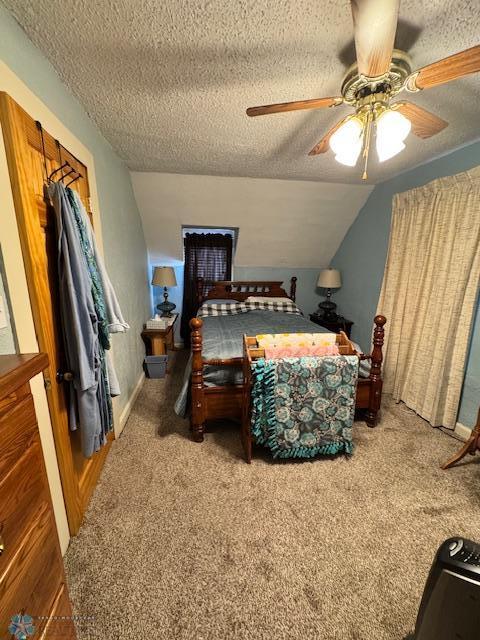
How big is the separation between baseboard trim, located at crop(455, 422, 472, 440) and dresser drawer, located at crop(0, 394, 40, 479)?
2.86 metres

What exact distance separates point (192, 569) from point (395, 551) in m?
1.02

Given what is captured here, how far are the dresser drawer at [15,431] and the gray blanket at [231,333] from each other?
143cm

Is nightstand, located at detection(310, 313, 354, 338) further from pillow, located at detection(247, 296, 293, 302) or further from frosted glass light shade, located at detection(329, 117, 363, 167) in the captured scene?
frosted glass light shade, located at detection(329, 117, 363, 167)

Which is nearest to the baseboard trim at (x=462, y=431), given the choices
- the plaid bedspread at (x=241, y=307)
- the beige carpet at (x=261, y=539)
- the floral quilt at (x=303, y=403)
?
the beige carpet at (x=261, y=539)

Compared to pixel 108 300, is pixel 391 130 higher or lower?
higher

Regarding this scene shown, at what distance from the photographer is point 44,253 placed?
1.16 metres

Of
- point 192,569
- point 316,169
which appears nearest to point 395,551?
point 192,569

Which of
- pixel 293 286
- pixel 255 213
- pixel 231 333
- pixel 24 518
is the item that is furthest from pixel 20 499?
pixel 293 286

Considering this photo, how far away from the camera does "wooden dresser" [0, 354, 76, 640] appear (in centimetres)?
55

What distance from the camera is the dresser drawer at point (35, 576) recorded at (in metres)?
0.56

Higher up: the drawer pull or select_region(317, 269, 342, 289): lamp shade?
select_region(317, 269, 342, 289): lamp shade

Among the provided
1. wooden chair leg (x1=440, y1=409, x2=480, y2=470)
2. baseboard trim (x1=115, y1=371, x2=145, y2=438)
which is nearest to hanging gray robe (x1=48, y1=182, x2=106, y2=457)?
baseboard trim (x1=115, y1=371, x2=145, y2=438)

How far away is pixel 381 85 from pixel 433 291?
1.80 metres

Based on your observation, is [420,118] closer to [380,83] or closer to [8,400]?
[380,83]
